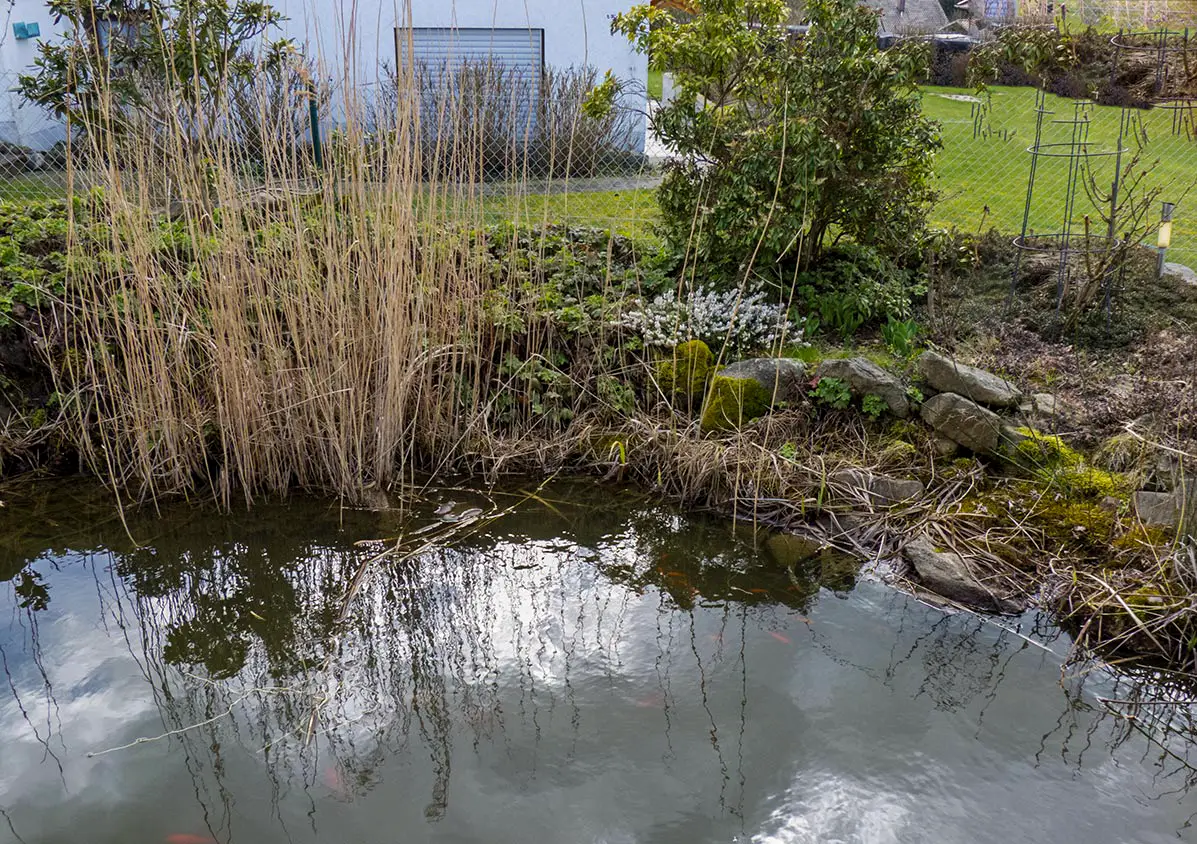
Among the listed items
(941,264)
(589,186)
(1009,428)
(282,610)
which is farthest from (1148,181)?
(282,610)

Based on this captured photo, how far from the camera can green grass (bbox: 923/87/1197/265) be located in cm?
687

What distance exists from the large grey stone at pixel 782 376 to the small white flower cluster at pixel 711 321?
268mm

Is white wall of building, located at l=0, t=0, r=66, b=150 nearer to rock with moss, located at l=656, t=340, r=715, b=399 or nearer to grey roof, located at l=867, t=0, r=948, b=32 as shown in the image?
rock with moss, located at l=656, t=340, r=715, b=399

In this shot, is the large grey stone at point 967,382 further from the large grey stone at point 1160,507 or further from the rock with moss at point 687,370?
the rock with moss at point 687,370

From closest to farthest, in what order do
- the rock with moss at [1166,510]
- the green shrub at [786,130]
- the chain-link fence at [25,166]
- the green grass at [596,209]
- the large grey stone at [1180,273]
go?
1. the rock with moss at [1166,510]
2. the green shrub at [786,130]
3. the large grey stone at [1180,273]
4. the green grass at [596,209]
5. the chain-link fence at [25,166]

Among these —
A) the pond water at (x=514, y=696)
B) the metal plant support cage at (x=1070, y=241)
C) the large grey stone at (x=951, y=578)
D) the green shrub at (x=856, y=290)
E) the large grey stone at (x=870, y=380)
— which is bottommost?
the pond water at (x=514, y=696)

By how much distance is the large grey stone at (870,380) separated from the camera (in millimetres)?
4172

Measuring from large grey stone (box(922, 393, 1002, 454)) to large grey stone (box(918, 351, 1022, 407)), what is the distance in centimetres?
9

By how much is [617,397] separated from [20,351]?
2.79 metres

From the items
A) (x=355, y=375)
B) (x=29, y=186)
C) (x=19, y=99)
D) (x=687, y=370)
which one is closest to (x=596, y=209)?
(x=687, y=370)

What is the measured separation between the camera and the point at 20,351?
168 inches

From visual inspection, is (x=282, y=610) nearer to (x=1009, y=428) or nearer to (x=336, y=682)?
(x=336, y=682)

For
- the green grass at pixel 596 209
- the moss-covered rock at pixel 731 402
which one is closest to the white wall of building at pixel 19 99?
the green grass at pixel 596 209

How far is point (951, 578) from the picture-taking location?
11.0 feet
